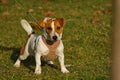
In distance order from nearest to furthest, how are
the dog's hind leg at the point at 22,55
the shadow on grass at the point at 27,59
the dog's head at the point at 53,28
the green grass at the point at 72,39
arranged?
the dog's head at the point at 53,28 → the green grass at the point at 72,39 → the dog's hind leg at the point at 22,55 → the shadow on grass at the point at 27,59

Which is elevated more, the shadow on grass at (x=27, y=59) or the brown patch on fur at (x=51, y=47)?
the brown patch on fur at (x=51, y=47)

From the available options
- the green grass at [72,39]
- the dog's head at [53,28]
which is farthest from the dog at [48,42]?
the green grass at [72,39]

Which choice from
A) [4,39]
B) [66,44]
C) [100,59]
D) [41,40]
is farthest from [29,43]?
[4,39]

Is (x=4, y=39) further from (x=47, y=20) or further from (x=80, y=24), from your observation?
(x=47, y=20)

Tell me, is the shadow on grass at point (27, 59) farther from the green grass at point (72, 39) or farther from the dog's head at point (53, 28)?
the dog's head at point (53, 28)

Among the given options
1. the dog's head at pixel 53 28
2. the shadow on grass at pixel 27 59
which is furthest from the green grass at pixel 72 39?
the dog's head at pixel 53 28

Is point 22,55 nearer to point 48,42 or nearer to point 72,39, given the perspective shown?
point 48,42

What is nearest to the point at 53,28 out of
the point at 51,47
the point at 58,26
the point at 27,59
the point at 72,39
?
the point at 58,26

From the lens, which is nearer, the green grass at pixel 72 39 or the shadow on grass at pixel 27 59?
the green grass at pixel 72 39

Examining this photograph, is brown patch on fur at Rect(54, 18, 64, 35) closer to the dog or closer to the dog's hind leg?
the dog

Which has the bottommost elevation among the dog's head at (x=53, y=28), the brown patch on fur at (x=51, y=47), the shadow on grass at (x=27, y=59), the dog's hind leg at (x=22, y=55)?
the shadow on grass at (x=27, y=59)

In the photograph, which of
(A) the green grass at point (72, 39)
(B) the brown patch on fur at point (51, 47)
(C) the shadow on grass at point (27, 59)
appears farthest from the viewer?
(C) the shadow on grass at point (27, 59)

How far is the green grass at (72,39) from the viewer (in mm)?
6523

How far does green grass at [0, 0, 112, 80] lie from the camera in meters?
6.52
